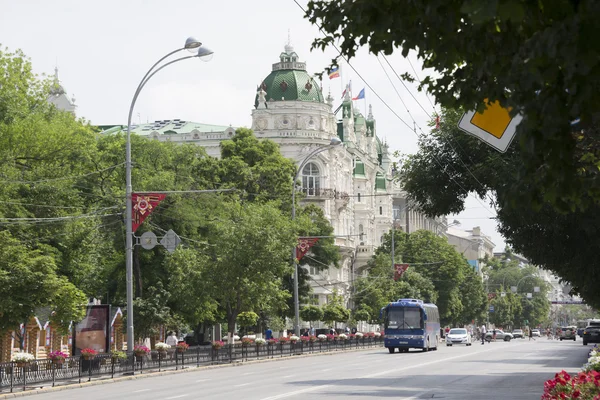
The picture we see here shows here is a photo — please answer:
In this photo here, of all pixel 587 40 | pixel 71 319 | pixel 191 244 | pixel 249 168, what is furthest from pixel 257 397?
pixel 249 168

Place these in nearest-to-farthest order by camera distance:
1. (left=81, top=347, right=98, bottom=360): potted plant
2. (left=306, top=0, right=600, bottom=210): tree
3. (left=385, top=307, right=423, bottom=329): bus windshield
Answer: (left=306, top=0, right=600, bottom=210): tree, (left=81, top=347, right=98, bottom=360): potted plant, (left=385, top=307, right=423, bottom=329): bus windshield

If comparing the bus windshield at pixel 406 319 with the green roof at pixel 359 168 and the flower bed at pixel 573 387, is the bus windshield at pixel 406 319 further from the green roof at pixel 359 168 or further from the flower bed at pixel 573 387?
the green roof at pixel 359 168

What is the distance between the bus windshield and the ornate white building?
90.5ft

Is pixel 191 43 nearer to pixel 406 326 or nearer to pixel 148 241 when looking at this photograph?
pixel 148 241

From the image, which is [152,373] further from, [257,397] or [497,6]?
[497,6]

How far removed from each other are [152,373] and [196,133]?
238ft

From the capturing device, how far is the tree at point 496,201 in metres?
21.8

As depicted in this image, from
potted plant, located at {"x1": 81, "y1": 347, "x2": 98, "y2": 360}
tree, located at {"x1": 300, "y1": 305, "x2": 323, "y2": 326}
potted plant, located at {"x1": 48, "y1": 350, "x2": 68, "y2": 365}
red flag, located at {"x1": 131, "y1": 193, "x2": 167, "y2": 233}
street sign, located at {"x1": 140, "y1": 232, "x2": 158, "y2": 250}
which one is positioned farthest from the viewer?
tree, located at {"x1": 300, "y1": 305, "x2": 323, "y2": 326}

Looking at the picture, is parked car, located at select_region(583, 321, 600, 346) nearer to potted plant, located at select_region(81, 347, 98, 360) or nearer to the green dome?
the green dome

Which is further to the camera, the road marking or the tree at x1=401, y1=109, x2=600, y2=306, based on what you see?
the road marking

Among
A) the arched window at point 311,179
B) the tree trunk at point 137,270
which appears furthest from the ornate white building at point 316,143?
the tree trunk at point 137,270

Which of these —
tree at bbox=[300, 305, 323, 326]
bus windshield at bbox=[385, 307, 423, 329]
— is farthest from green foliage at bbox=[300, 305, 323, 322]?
bus windshield at bbox=[385, 307, 423, 329]

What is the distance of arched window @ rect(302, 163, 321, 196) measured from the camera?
9906 centimetres

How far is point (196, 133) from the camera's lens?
106812 mm
